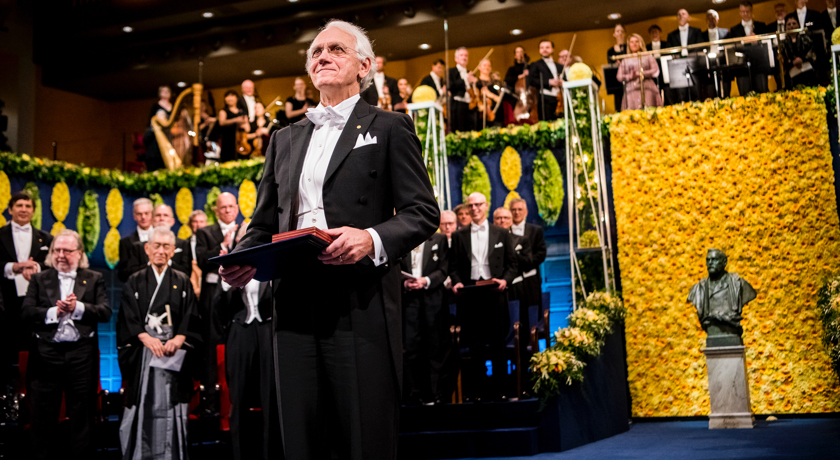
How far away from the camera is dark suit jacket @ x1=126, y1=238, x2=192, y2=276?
6.98 meters

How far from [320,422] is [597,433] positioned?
490 centimetres

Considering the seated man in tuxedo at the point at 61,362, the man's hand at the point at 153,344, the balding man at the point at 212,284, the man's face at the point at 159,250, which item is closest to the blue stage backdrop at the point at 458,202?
the balding man at the point at 212,284

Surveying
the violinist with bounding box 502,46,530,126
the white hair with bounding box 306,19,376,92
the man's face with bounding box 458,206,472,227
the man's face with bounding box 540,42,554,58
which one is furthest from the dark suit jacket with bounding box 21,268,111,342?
the man's face with bounding box 540,42,554,58

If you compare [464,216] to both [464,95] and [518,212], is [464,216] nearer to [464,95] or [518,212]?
[518,212]

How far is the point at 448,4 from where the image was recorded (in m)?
11.7

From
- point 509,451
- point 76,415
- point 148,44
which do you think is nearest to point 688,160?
point 509,451

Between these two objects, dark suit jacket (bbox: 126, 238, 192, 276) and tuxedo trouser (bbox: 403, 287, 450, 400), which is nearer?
tuxedo trouser (bbox: 403, 287, 450, 400)

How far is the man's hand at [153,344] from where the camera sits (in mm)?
5039

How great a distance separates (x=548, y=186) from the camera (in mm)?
8797

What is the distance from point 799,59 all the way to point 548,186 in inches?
110

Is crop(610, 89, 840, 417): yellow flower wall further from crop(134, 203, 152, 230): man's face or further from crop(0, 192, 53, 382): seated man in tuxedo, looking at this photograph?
crop(0, 192, 53, 382): seated man in tuxedo

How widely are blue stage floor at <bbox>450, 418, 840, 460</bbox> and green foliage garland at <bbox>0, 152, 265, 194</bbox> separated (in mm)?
5401

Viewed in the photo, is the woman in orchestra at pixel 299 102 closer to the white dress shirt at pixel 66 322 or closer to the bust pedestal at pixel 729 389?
the white dress shirt at pixel 66 322

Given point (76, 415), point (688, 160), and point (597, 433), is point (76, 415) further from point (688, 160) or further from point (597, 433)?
point (688, 160)
